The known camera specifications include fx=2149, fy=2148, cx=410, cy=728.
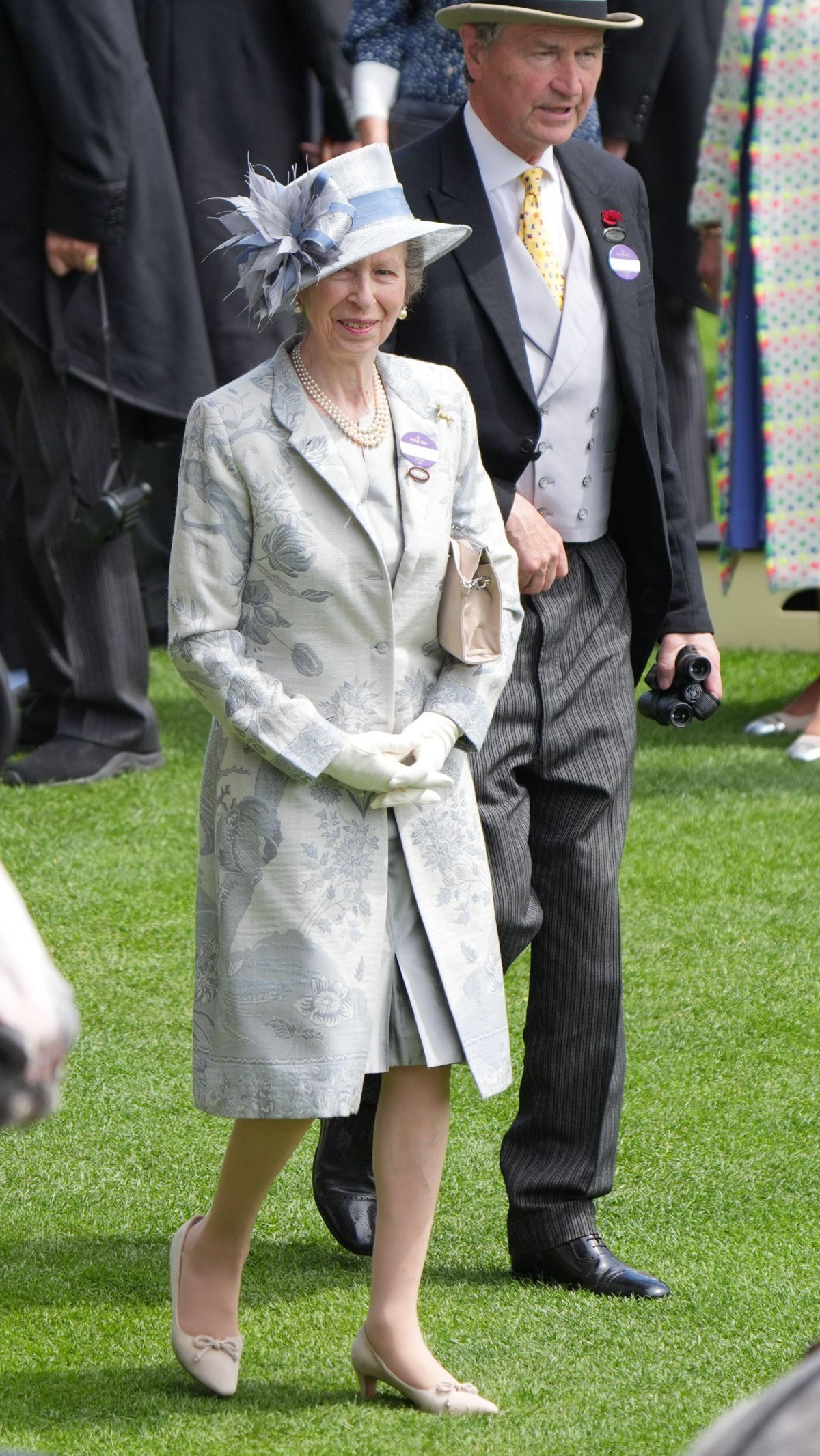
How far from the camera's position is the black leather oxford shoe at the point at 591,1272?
128 inches

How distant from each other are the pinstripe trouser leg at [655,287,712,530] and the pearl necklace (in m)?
4.56

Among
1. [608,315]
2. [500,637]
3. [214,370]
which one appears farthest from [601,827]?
[214,370]

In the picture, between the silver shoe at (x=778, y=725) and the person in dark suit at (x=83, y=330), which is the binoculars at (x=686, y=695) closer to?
the person in dark suit at (x=83, y=330)

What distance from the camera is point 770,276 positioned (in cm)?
628

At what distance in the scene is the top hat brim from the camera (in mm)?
3154

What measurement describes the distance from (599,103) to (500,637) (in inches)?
173

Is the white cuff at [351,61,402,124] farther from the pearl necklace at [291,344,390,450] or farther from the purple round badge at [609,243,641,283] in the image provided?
the pearl necklace at [291,344,390,450]

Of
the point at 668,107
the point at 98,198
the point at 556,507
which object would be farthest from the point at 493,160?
the point at 668,107

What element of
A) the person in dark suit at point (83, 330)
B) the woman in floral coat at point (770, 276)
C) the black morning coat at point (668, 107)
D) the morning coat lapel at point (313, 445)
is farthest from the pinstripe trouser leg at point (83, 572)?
the morning coat lapel at point (313, 445)

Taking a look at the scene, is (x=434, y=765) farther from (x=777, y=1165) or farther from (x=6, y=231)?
Answer: (x=6, y=231)

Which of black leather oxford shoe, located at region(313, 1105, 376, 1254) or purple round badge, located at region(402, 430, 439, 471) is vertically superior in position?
purple round badge, located at region(402, 430, 439, 471)

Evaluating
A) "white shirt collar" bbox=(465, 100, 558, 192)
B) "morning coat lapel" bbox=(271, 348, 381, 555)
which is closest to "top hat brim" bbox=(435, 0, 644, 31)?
"white shirt collar" bbox=(465, 100, 558, 192)

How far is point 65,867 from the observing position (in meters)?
5.25

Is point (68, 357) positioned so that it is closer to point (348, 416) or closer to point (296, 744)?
point (348, 416)
